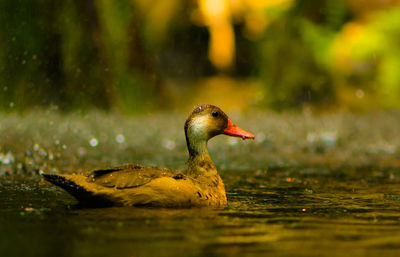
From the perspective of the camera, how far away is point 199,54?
21.1 m

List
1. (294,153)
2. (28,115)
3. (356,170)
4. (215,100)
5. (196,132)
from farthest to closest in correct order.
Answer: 1. (215,100)
2. (28,115)
3. (294,153)
4. (356,170)
5. (196,132)

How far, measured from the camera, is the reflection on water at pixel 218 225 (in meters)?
4.30

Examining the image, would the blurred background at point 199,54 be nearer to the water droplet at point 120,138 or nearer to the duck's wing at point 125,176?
the water droplet at point 120,138

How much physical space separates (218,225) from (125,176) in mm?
996

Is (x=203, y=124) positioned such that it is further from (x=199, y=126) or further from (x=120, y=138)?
(x=120, y=138)

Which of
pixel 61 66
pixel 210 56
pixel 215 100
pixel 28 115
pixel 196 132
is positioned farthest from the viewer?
pixel 210 56

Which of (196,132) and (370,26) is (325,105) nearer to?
(370,26)

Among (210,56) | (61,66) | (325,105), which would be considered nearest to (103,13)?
(61,66)

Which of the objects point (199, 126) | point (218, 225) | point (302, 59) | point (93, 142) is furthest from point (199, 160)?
point (302, 59)

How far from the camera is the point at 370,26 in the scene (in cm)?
1684

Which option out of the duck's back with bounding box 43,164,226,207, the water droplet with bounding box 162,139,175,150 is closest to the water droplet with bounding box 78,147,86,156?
the water droplet with bounding box 162,139,175,150

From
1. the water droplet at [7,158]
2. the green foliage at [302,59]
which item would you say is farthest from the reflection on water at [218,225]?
the green foliage at [302,59]

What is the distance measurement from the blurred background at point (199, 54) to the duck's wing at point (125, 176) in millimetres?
7429

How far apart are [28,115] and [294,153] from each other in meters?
4.63
